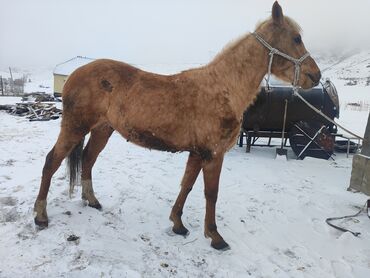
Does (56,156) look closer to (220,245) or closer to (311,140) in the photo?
(220,245)

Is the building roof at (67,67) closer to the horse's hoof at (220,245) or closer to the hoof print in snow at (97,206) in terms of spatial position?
the hoof print in snow at (97,206)

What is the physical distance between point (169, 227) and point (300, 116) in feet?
18.6

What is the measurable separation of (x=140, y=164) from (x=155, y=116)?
328cm

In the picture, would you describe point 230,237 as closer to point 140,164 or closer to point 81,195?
point 81,195

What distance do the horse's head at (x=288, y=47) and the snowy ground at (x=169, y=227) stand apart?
190 cm

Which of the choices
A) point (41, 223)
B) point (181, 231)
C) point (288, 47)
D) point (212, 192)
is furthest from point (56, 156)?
point (288, 47)

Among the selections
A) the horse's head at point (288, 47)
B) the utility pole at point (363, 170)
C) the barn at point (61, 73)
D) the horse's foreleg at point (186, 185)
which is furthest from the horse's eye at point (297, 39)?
the barn at point (61, 73)

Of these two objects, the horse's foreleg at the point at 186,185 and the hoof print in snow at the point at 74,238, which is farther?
the horse's foreleg at the point at 186,185

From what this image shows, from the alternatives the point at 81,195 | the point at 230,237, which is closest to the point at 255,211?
the point at 230,237

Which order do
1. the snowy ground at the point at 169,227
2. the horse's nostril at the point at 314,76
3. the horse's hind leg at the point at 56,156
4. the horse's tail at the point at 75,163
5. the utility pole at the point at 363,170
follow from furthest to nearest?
the utility pole at the point at 363,170
the horse's tail at the point at 75,163
the horse's hind leg at the point at 56,156
the horse's nostril at the point at 314,76
the snowy ground at the point at 169,227

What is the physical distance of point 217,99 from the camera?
10.3ft

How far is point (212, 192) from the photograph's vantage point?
3299mm

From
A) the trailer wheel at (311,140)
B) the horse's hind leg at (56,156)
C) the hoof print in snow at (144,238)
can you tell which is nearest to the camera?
the hoof print in snow at (144,238)

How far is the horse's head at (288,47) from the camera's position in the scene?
125 inches
